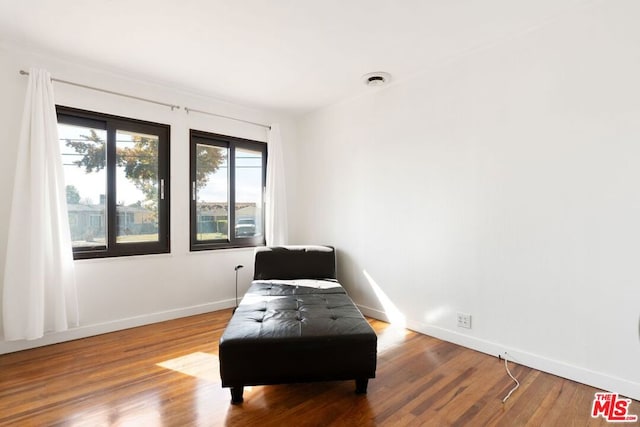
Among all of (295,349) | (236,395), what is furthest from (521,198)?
(236,395)

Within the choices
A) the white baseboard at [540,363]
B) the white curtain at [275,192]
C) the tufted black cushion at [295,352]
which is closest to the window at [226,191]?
the white curtain at [275,192]

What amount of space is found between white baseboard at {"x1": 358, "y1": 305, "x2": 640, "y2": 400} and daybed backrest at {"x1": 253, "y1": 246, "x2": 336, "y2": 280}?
97cm

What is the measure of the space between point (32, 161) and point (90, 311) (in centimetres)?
135

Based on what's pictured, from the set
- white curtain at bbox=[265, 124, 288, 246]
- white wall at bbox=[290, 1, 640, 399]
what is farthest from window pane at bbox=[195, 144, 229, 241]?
white wall at bbox=[290, 1, 640, 399]

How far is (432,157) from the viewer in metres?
2.84

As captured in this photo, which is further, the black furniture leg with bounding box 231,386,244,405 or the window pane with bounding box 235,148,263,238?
the window pane with bounding box 235,148,263,238

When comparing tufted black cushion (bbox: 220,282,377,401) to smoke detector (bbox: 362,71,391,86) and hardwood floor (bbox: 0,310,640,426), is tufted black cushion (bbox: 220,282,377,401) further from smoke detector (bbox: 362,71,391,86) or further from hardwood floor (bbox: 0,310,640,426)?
smoke detector (bbox: 362,71,391,86)

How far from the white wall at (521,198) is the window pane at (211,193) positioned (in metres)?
1.61

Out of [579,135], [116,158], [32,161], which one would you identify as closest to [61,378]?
[32,161]

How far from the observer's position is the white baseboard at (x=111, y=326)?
2535 mm

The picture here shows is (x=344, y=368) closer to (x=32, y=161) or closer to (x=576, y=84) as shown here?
(x=576, y=84)

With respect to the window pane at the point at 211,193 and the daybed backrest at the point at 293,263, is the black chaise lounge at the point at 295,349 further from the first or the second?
the window pane at the point at 211,193

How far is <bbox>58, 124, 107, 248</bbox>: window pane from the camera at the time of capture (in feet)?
9.30

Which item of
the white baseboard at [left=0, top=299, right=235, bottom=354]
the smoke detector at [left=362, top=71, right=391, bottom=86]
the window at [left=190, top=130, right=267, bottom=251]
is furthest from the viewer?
the window at [left=190, top=130, right=267, bottom=251]
